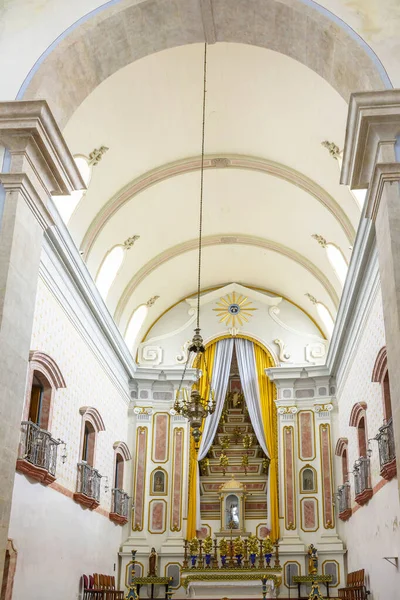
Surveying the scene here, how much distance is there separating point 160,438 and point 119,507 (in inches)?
107

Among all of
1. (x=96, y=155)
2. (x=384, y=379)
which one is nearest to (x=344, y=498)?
(x=384, y=379)

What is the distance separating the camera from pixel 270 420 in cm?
2050

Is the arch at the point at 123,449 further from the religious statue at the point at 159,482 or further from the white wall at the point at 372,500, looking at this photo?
the white wall at the point at 372,500

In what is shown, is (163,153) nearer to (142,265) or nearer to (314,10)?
(142,265)

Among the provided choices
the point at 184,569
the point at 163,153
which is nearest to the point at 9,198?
Result: the point at 163,153

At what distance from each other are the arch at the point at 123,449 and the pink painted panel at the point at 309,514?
509cm

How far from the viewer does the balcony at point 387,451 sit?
35.8 ft

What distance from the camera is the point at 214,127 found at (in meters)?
14.9

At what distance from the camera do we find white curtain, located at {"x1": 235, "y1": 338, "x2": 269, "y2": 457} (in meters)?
20.4

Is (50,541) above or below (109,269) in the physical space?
below

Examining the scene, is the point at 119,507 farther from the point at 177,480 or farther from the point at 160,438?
the point at 160,438

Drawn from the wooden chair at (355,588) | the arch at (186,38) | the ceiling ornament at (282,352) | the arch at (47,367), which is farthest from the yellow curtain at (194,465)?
the arch at (186,38)

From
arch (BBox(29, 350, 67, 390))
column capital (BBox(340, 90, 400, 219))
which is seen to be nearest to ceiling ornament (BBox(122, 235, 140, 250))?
arch (BBox(29, 350, 67, 390))

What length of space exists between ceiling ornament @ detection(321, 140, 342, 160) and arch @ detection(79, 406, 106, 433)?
7.39m
